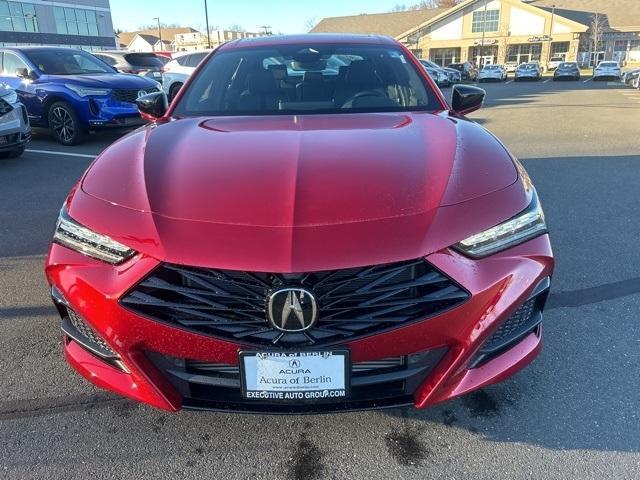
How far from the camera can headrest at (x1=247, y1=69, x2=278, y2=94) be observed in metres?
3.20

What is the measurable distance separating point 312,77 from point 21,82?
758cm

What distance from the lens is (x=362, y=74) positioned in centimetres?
329

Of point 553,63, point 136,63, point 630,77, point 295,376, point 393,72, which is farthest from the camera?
point 553,63

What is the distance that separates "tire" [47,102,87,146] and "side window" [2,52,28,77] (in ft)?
3.97

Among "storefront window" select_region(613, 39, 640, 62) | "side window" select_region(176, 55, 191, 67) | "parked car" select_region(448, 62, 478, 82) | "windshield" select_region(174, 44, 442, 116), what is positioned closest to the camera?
"windshield" select_region(174, 44, 442, 116)

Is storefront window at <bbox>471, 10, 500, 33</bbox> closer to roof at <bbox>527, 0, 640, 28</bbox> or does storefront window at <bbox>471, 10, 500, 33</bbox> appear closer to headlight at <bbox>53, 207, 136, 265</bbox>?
roof at <bbox>527, 0, 640, 28</bbox>

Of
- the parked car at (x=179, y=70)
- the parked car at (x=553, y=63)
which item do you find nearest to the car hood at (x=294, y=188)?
the parked car at (x=179, y=70)

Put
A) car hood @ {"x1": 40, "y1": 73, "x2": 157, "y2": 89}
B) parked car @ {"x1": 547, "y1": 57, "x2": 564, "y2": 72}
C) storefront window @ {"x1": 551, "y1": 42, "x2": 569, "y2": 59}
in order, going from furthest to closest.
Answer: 1. storefront window @ {"x1": 551, "y1": 42, "x2": 569, "y2": 59}
2. parked car @ {"x1": 547, "y1": 57, "x2": 564, "y2": 72}
3. car hood @ {"x1": 40, "y1": 73, "x2": 157, "y2": 89}

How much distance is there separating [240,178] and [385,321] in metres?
0.78

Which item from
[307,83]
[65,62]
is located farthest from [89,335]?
[65,62]

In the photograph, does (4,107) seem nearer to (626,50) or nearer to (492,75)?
(492,75)

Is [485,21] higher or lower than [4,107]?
higher

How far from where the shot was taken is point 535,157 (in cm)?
741

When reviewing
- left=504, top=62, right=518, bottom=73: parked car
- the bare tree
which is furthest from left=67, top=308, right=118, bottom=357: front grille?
the bare tree
